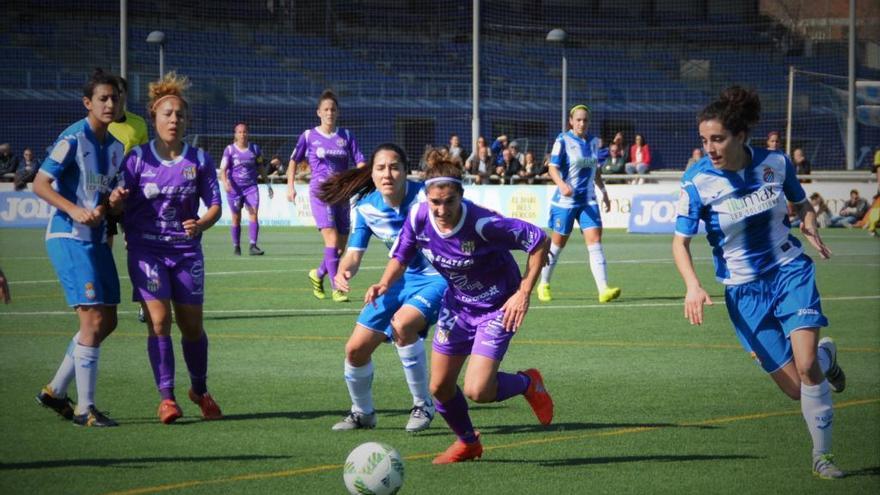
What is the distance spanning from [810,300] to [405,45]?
45189 mm

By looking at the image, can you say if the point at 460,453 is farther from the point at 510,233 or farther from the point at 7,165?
the point at 7,165

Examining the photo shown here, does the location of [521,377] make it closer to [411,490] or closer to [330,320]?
[411,490]

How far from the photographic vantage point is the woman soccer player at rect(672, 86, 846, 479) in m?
6.77

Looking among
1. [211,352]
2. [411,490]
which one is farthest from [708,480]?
[211,352]

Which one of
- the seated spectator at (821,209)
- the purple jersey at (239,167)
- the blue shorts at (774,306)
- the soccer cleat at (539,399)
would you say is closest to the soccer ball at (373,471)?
the soccer cleat at (539,399)

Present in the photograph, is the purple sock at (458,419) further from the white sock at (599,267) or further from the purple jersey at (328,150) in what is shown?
the purple jersey at (328,150)

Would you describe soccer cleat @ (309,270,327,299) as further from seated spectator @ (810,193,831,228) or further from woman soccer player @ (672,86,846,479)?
seated spectator @ (810,193,831,228)

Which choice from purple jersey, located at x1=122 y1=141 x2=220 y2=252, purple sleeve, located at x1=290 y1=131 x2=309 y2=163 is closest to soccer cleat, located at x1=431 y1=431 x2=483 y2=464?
purple jersey, located at x1=122 y1=141 x2=220 y2=252

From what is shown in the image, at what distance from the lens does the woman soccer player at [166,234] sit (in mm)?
8125

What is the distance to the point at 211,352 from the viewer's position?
37.1 ft

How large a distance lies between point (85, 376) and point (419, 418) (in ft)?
6.76

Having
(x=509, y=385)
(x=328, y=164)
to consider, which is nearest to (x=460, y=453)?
(x=509, y=385)

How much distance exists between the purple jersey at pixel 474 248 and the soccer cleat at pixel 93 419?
2.16m

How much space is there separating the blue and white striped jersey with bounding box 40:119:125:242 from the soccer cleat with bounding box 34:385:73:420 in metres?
0.98
